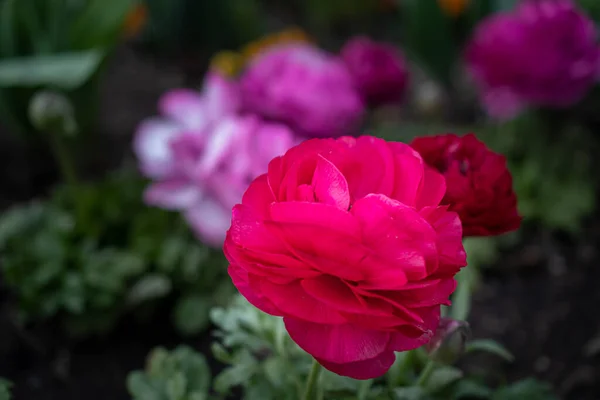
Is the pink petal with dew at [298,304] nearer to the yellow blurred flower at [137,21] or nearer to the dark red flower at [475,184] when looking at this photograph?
the dark red flower at [475,184]

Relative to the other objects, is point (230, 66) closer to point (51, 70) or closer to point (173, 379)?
point (51, 70)

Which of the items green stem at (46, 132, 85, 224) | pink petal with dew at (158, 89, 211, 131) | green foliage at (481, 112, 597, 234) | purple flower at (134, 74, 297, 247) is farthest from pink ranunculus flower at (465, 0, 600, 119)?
green stem at (46, 132, 85, 224)

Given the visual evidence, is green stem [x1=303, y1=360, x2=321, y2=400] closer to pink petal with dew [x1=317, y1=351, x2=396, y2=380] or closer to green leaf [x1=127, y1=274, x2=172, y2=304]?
pink petal with dew [x1=317, y1=351, x2=396, y2=380]

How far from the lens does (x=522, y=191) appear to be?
4.32 feet

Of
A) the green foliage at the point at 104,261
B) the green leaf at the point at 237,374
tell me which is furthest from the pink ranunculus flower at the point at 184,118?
the green leaf at the point at 237,374

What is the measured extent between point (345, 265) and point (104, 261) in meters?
0.62

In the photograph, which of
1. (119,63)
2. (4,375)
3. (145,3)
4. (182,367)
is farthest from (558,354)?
(119,63)

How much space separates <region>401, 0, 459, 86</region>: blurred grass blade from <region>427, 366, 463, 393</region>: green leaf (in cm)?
118

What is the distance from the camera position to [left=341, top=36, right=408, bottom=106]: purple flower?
4.01 ft

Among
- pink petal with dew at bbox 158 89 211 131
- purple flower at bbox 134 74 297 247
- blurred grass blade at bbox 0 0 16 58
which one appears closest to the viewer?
purple flower at bbox 134 74 297 247

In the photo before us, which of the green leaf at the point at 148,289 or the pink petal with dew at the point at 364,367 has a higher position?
the pink petal with dew at the point at 364,367

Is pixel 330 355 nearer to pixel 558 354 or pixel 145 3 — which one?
pixel 558 354

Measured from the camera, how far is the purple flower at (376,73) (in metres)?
1.22

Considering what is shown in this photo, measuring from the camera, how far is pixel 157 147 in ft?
3.23
